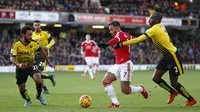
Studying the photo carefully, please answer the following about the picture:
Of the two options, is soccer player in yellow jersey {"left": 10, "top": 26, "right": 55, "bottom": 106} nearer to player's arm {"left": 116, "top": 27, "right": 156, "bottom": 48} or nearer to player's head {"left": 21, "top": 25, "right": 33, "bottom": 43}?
player's head {"left": 21, "top": 25, "right": 33, "bottom": 43}

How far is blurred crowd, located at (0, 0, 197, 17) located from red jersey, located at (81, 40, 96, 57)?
1483cm

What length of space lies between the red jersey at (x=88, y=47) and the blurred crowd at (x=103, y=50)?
349 inches

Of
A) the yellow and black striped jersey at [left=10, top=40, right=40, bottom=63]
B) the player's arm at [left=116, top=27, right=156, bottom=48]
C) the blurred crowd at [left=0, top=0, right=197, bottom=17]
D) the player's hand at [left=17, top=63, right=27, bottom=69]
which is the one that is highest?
the player's arm at [left=116, top=27, right=156, bottom=48]

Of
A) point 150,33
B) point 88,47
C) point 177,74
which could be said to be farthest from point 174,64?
point 88,47

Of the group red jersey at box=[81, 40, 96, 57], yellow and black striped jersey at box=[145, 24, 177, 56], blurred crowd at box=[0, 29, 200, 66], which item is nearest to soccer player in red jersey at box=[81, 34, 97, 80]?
red jersey at box=[81, 40, 96, 57]

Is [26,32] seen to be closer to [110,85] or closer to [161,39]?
[110,85]

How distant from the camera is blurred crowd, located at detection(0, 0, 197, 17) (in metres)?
43.2

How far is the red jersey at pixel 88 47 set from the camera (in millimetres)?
29656

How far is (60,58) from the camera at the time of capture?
139 ft

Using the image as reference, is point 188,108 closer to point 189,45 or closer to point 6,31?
point 6,31

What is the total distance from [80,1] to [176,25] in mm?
12986

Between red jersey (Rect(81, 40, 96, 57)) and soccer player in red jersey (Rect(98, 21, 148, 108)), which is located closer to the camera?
soccer player in red jersey (Rect(98, 21, 148, 108))

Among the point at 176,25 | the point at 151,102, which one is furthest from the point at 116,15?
the point at 151,102

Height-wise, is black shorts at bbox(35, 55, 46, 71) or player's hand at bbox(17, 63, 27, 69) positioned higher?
player's hand at bbox(17, 63, 27, 69)
